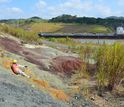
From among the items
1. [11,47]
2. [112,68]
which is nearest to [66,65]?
[11,47]

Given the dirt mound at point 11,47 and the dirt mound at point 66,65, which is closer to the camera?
the dirt mound at point 66,65

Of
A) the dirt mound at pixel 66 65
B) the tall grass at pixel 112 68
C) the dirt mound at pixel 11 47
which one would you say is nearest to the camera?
the tall grass at pixel 112 68

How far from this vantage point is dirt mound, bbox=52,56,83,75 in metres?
50.5

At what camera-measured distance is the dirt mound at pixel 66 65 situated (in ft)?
166

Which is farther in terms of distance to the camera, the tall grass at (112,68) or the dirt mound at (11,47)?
the dirt mound at (11,47)

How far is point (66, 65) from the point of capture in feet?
175

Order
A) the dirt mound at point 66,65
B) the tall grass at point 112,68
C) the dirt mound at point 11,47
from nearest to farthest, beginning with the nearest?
the tall grass at point 112,68, the dirt mound at point 66,65, the dirt mound at point 11,47

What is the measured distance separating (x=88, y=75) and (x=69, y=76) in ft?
8.15

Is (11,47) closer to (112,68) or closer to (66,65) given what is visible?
(66,65)

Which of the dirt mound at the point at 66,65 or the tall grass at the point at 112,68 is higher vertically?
the tall grass at the point at 112,68

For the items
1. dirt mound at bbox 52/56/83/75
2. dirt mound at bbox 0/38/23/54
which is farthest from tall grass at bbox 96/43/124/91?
dirt mound at bbox 0/38/23/54

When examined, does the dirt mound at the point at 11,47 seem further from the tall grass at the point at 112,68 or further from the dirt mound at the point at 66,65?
the tall grass at the point at 112,68

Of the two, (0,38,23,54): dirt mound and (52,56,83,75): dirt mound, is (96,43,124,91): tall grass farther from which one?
(0,38,23,54): dirt mound

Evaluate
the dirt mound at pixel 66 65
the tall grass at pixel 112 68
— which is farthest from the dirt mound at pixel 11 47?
the tall grass at pixel 112 68
